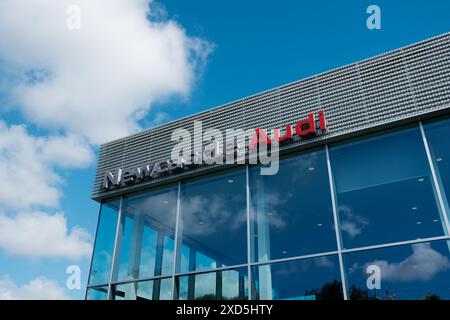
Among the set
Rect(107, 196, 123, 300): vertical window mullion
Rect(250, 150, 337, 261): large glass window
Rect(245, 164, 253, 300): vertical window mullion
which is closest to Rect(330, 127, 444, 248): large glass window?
Rect(250, 150, 337, 261): large glass window

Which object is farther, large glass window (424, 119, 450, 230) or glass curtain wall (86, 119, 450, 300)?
large glass window (424, 119, 450, 230)

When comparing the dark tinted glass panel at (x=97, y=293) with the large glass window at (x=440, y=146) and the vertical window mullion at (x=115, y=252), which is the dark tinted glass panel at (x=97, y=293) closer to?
the vertical window mullion at (x=115, y=252)

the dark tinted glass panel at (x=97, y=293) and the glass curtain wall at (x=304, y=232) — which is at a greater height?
the glass curtain wall at (x=304, y=232)

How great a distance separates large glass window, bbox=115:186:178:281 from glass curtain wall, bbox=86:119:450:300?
25 millimetres

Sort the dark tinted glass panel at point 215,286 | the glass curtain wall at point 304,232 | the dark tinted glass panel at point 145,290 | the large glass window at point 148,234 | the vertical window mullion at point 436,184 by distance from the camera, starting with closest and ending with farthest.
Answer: the vertical window mullion at point 436,184 → the glass curtain wall at point 304,232 → the dark tinted glass panel at point 215,286 → the dark tinted glass panel at point 145,290 → the large glass window at point 148,234

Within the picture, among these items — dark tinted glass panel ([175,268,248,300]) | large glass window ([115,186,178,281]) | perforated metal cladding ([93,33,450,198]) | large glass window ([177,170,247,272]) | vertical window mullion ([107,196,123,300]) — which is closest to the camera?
perforated metal cladding ([93,33,450,198])

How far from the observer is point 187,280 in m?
7.54

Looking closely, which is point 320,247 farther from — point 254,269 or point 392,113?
point 392,113

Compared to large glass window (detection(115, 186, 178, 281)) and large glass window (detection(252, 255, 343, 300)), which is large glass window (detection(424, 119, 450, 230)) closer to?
large glass window (detection(252, 255, 343, 300))

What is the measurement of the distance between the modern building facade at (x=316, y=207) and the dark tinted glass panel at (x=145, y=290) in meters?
0.03

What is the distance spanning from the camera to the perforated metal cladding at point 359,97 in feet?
21.7

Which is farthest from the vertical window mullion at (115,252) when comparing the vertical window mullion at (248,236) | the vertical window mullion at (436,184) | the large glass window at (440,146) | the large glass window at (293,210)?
the large glass window at (440,146)

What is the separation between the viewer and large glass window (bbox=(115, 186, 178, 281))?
805cm
